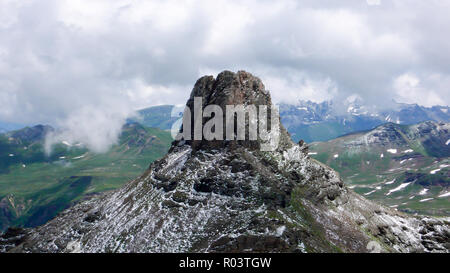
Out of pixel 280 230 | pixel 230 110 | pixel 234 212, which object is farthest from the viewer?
pixel 230 110

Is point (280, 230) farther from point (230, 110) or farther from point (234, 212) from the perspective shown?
point (230, 110)

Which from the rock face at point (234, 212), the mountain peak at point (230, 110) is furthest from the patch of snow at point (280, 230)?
the mountain peak at point (230, 110)

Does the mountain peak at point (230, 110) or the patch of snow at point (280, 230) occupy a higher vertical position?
the mountain peak at point (230, 110)

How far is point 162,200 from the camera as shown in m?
99.4

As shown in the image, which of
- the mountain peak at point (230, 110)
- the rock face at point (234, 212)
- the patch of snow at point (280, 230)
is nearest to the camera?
the patch of snow at point (280, 230)

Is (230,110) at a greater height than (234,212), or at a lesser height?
greater

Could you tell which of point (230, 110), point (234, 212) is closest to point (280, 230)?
point (234, 212)

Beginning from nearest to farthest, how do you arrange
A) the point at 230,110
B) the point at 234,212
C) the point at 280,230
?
the point at 280,230 → the point at 234,212 → the point at 230,110

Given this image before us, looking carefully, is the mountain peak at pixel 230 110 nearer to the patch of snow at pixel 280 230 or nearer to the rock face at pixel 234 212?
the rock face at pixel 234 212

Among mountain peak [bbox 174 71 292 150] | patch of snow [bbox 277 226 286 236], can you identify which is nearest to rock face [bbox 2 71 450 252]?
patch of snow [bbox 277 226 286 236]

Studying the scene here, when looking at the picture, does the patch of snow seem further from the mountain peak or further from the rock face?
the mountain peak

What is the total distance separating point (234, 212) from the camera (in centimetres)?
9131

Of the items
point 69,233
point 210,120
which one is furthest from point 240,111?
point 69,233

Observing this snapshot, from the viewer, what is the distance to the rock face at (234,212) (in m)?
85.4
